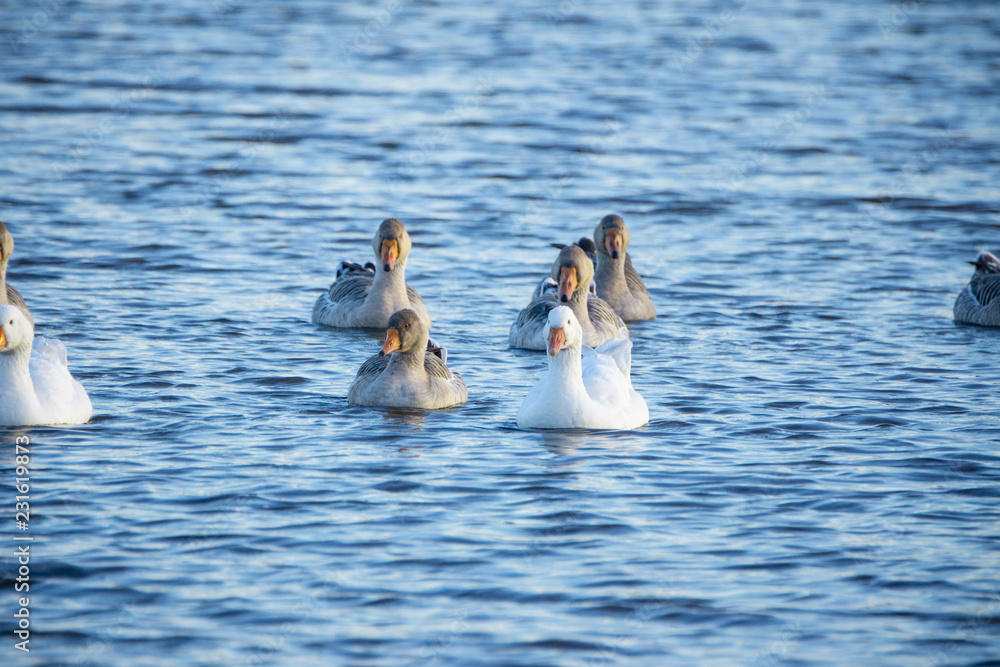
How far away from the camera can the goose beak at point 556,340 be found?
10.7 metres

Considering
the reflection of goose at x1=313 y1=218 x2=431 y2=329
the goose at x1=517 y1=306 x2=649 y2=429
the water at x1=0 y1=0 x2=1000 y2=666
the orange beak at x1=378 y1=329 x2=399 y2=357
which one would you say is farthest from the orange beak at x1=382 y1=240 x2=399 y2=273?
the goose at x1=517 y1=306 x2=649 y2=429

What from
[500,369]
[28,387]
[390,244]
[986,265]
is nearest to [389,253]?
[390,244]

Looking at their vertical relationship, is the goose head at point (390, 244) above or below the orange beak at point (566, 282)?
above

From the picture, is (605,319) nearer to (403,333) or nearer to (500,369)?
(500,369)

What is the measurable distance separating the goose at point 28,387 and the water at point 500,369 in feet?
1.00

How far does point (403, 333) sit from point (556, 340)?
1.41 metres

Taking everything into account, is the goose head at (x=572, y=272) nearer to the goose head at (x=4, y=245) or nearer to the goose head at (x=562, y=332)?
the goose head at (x=562, y=332)

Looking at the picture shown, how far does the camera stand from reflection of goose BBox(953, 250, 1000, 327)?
1488 centimetres

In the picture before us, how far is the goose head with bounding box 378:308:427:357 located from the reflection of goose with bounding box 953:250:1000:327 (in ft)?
21.6

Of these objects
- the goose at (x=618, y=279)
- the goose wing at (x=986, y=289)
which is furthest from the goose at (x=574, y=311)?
the goose wing at (x=986, y=289)

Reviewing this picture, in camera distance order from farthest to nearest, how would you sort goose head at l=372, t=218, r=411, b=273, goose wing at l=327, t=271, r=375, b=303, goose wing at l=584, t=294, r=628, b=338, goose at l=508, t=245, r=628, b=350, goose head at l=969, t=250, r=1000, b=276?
goose head at l=969, t=250, r=1000, b=276
goose wing at l=327, t=271, r=375, b=303
goose head at l=372, t=218, r=411, b=273
goose wing at l=584, t=294, r=628, b=338
goose at l=508, t=245, r=628, b=350

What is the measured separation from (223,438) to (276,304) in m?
5.30

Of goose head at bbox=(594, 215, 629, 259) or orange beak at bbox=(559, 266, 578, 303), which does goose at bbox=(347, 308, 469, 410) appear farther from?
goose head at bbox=(594, 215, 629, 259)

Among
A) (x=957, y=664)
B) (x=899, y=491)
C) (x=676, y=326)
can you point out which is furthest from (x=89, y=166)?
(x=957, y=664)
